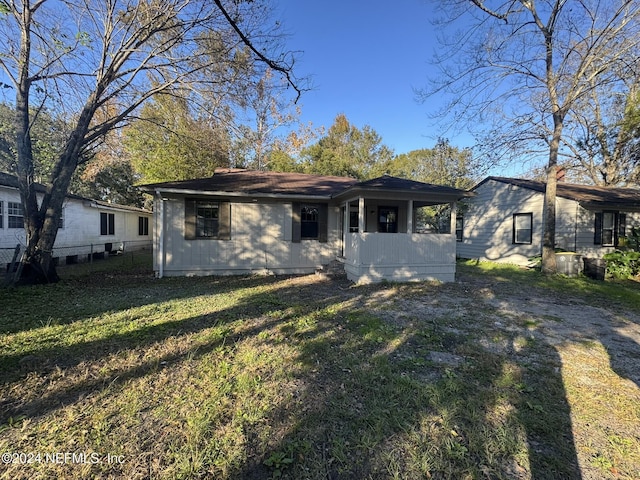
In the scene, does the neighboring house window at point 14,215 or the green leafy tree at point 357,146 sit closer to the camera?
the neighboring house window at point 14,215

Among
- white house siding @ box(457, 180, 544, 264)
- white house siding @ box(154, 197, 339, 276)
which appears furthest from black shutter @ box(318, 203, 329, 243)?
white house siding @ box(457, 180, 544, 264)

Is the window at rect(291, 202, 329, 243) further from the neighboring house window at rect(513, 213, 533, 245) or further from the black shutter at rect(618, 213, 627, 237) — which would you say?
the black shutter at rect(618, 213, 627, 237)

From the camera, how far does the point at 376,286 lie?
8.14 m

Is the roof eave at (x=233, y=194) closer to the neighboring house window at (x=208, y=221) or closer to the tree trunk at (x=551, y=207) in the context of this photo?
the neighboring house window at (x=208, y=221)

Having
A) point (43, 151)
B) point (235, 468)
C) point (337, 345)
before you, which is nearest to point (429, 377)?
point (337, 345)

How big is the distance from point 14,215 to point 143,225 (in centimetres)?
1019

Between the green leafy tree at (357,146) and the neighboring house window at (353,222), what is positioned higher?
the green leafy tree at (357,146)

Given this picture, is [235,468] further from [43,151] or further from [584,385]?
[43,151]

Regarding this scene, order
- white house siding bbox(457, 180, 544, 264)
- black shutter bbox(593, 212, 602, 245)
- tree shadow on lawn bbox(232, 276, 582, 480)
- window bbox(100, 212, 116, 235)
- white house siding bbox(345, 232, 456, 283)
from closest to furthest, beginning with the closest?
tree shadow on lawn bbox(232, 276, 582, 480) < white house siding bbox(345, 232, 456, 283) < black shutter bbox(593, 212, 602, 245) < white house siding bbox(457, 180, 544, 264) < window bbox(100, 212, 116, 235)

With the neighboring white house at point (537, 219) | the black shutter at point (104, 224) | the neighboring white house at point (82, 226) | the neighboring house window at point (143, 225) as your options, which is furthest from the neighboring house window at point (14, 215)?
the neighboring white house at point (537, 219)

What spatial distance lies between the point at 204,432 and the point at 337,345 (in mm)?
2117

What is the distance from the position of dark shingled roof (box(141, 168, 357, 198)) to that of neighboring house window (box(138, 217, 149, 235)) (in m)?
11.3

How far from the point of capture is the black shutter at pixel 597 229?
12.2 meters

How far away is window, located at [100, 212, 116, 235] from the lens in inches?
622
